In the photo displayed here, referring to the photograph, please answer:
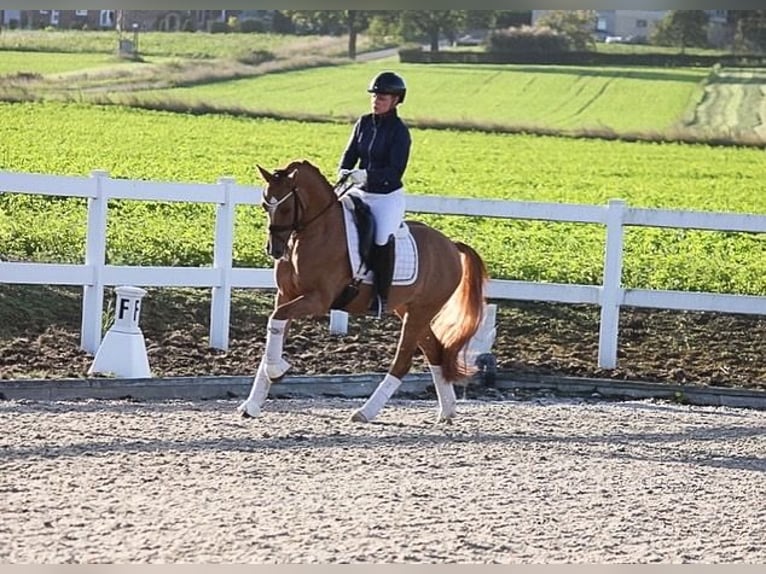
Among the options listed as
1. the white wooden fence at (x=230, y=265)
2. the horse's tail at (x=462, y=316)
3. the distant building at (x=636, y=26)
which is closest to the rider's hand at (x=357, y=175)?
the horse's tail at (x=462, y=316)

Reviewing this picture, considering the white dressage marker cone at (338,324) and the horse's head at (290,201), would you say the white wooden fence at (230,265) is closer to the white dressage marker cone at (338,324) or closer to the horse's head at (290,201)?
the white dressage marker cone at (338,324)

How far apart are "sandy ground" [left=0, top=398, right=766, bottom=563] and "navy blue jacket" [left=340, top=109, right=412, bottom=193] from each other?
4.99 ft

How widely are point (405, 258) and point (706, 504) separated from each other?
3.14m

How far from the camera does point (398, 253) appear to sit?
411 inches

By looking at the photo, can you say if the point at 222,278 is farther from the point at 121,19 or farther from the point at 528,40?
the point at 528,40

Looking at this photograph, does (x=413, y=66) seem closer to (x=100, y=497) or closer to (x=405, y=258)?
(x=405, y=258)

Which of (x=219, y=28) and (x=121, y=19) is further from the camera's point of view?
(x=219, y=28)

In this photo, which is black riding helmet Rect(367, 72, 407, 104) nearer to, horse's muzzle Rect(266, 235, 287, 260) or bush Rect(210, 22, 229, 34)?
horse's muzzle Rect(266, 235, 287, 260)

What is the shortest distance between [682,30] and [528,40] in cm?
421

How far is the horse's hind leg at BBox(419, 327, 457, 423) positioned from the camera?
10422 millimetres

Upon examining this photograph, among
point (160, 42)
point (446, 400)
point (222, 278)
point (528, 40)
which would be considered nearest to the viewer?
point (446, 400)

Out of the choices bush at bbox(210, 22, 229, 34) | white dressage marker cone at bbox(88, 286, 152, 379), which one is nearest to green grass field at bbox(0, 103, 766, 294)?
bush at bbox(210, 22, 229, 34)

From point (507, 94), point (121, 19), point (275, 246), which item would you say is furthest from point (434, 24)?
point (275, 246)

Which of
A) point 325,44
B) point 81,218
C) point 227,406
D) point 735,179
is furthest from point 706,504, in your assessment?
point 325,44
